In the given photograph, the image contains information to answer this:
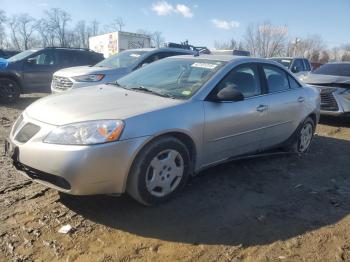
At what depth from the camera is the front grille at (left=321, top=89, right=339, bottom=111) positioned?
346 inches

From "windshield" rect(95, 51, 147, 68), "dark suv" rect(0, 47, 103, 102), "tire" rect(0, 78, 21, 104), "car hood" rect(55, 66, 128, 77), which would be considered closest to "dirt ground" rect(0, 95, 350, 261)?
"car hood" rect(55, 66, 128, 77)

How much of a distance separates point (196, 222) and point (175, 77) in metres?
1.87

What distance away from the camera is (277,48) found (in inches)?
2036

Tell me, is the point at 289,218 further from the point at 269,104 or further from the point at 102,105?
the point at 102,105

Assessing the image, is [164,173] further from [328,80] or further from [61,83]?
[328,80]

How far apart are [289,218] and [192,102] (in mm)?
1522

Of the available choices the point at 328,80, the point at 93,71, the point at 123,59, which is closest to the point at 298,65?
the point at 328,80

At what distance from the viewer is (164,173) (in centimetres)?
389

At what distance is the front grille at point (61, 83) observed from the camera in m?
8.98

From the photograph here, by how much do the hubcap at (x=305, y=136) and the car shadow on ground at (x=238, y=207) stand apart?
0.81m

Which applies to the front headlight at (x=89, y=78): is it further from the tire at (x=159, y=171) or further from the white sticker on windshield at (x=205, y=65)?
the tire at (x=159, y=171)

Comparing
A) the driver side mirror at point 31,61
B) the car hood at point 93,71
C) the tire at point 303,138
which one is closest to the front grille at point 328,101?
the tire at point 303,138

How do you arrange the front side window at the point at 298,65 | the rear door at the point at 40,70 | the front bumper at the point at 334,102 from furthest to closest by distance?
the front side window at the point at 298,65 < the rear door at the point at 40,70 < the front bumper at the point at 334,102

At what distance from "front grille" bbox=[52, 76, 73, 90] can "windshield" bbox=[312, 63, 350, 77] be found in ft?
21.1
